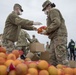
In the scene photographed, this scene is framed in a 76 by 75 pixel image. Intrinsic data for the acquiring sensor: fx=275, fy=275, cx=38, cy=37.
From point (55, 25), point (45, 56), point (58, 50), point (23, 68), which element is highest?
point (55, 25)

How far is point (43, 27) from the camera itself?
5.46 metres

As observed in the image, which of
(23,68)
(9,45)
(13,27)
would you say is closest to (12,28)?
(13,27)

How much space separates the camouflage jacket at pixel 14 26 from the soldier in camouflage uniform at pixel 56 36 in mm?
550

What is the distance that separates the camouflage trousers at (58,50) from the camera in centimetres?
504

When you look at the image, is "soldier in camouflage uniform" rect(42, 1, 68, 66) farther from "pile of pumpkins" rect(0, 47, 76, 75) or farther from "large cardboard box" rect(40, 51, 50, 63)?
"pile of pumpkins" rect(0, 47, 76, 75)

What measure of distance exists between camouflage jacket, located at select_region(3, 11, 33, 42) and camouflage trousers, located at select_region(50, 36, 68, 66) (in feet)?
2.24

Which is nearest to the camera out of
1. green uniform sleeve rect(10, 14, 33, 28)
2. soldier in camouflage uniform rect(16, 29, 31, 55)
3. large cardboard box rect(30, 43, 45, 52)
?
large cardboard box rect(30, 43, 45, 52)

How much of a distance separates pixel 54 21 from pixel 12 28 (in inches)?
46.9

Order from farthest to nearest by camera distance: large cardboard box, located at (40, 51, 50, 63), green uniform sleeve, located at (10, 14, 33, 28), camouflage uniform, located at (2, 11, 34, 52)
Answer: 1. camouflage uniform, located at (2, 11, 34, 52)
2. green uniform sleeve, located at (10, 14, 33, 28)
3. large cardboard box, located at (40, 51, 50, 63)

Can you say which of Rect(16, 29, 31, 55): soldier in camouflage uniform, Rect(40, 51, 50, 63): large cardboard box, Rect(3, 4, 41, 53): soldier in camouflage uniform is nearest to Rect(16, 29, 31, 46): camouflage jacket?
Rect(16, 29, 31, 55): soldier in camouflage uniform

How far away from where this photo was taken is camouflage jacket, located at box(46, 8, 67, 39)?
511cm

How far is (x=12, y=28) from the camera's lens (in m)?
5.92

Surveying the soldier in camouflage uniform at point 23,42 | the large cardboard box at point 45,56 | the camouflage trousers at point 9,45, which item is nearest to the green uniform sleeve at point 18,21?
the camouflage trousers at point 9,45

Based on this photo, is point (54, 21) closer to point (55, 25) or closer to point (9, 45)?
point (55, 25)
